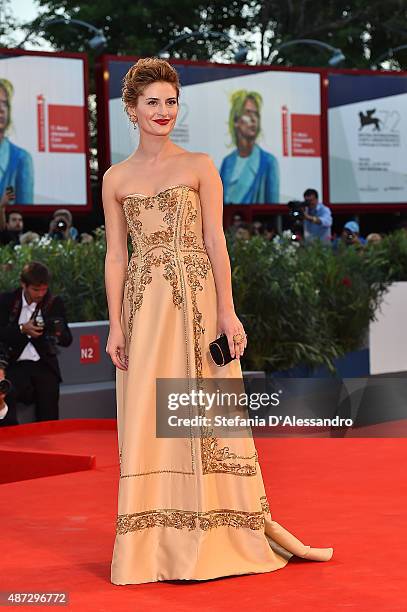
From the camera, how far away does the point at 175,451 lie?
187 inches

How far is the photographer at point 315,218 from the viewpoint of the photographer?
14.7 m

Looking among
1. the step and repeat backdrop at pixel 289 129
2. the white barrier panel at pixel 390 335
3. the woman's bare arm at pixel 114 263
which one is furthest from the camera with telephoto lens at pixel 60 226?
the woman's bare arm at pixel 114 263

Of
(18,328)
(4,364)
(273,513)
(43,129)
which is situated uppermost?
(43,129)

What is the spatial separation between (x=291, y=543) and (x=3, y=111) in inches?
679

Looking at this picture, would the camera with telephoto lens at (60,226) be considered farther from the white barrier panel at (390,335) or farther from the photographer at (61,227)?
the white barrier panel at (390,335)

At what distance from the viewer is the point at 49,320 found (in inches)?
356

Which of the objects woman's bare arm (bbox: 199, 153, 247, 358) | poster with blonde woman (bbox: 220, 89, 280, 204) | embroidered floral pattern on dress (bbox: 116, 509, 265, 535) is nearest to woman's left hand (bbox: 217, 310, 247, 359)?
woman's bare arm (bbox: 199, 153, 247, 358)

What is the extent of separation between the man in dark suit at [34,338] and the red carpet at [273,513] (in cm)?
54

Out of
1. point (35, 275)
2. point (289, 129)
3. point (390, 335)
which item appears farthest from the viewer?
point (289, 129)

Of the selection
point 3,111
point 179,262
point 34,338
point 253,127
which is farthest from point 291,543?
point 253,127

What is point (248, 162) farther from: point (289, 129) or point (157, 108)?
point (157, 108)

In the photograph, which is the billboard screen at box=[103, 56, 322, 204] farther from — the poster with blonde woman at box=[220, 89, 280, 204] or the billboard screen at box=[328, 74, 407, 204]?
the billboard screen at box=[328, 74, 407, 204]

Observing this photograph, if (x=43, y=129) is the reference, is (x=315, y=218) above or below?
below

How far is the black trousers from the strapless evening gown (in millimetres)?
4261
